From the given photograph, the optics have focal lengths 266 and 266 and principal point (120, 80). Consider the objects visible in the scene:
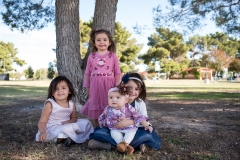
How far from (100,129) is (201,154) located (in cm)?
108

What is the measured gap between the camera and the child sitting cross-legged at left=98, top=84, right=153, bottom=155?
2738mm

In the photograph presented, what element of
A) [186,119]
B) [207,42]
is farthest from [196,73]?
[186,119]

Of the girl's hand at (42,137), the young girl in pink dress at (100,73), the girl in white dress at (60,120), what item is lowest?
the girl's hand at (42,137)

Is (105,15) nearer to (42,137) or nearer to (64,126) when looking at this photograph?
(64,126)

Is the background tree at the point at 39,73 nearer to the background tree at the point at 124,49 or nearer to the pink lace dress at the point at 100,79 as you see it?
the background tree at the point at 124,49

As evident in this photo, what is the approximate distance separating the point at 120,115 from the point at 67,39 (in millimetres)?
2845

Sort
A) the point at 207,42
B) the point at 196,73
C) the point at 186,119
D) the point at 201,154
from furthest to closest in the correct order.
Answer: the point at 207,42 < the point at 196,73 < the point at 186,119 < the point at 201,154

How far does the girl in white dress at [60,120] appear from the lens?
3.03m

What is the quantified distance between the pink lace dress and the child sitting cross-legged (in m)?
0.45

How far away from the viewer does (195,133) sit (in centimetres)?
365

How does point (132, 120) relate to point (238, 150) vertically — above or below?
above

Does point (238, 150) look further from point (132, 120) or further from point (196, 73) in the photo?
point (196, 73)

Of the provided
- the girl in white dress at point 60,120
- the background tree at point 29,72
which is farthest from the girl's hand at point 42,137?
the background tree at point 29,72

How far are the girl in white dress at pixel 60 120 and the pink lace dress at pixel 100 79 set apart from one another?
0.22m
